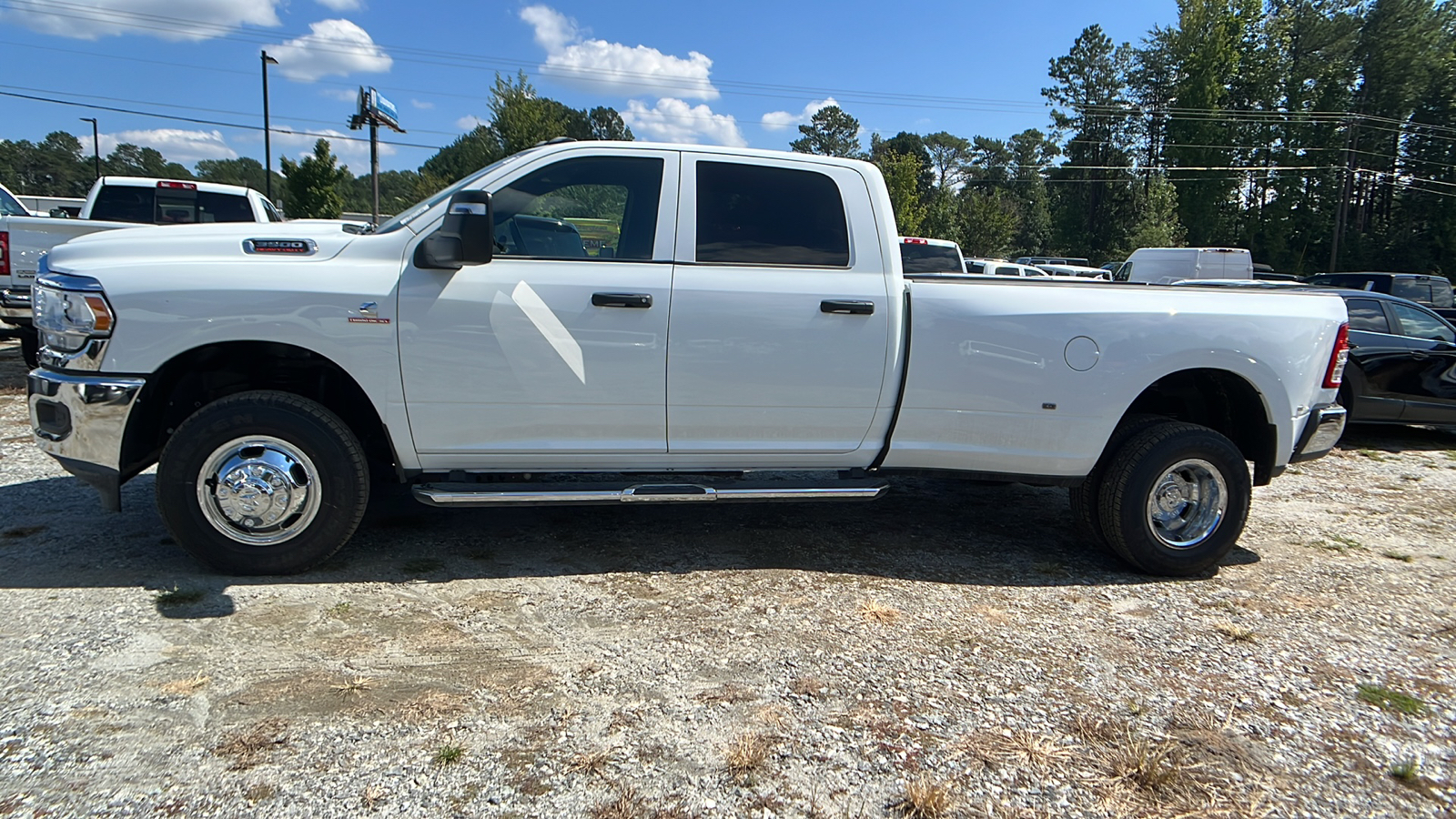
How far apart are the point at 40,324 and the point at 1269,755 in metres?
5.05

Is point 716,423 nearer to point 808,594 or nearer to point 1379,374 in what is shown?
point 808,594

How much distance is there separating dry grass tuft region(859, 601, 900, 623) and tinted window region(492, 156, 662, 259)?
1889 millimetres

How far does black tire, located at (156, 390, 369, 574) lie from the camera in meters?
3.66

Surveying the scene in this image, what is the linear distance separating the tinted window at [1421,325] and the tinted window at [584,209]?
27.7ft

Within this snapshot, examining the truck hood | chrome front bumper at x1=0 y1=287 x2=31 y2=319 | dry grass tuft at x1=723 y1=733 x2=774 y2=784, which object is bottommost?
dry grass tuft at x1=723 y1=733 x2=774 y2=784

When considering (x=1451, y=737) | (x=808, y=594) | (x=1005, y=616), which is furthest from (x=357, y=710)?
(x=1451, y=737)

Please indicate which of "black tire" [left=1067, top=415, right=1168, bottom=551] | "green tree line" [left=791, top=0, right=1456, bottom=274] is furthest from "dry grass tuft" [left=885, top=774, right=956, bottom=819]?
"green tree line" [left=791, top=0, right=1456, bottom=274]

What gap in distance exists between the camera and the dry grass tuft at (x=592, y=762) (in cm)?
251

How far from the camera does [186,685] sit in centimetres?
289

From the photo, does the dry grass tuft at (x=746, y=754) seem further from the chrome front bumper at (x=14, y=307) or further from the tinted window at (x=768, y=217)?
the chrome front bumper at (x=14, y=307)

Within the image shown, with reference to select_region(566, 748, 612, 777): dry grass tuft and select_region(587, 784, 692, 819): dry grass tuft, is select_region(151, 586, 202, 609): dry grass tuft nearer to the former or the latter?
select_region(566, 748, 612, 777): dry grass tuft

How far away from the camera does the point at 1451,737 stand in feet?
9.56

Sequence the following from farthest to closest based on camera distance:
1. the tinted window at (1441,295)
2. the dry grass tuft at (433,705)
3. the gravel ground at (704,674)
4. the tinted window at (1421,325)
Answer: the tinted window at (1441,295), the tinted window at (1421,325), the dry grass tuft at (433,705), the gravel ground at (704,674)

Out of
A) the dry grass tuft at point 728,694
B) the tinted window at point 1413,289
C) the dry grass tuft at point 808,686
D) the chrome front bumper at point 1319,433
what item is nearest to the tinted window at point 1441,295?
the tinted window at point 1413,289
